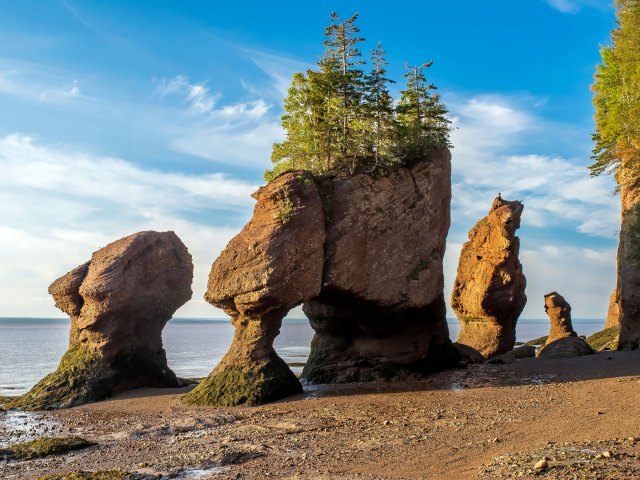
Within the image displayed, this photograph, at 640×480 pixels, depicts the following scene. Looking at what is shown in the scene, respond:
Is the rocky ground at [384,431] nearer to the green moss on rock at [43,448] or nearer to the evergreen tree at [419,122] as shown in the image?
the green moss on rock at [43,448]

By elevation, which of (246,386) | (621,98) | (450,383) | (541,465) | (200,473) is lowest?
(200,473)

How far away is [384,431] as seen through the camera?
19.7m

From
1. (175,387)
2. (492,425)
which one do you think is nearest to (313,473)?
(492,425)

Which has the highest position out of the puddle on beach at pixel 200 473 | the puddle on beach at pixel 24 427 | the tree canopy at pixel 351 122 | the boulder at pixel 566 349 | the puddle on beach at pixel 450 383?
the tree canopy at pixel 351 122

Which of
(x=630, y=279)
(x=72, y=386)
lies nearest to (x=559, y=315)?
(x=630, y=279)

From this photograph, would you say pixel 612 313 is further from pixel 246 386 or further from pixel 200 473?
pixel 200 473

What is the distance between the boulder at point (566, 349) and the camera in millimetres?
37562

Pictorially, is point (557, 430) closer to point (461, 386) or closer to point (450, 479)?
point (450, 479)

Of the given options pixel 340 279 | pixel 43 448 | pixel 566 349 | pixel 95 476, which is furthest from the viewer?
pixel 566 349

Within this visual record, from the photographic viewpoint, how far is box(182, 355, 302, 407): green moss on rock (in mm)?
26453

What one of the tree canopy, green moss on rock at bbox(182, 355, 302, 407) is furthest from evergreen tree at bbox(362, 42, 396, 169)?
green moss on rock at bbox(182, 355, 302, 407)

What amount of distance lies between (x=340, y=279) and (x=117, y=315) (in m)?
12.4

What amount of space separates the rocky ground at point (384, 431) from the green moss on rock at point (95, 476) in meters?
0.46

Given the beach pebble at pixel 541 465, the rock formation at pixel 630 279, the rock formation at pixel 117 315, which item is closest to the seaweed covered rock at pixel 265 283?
the rock formation at pixel 117 315
